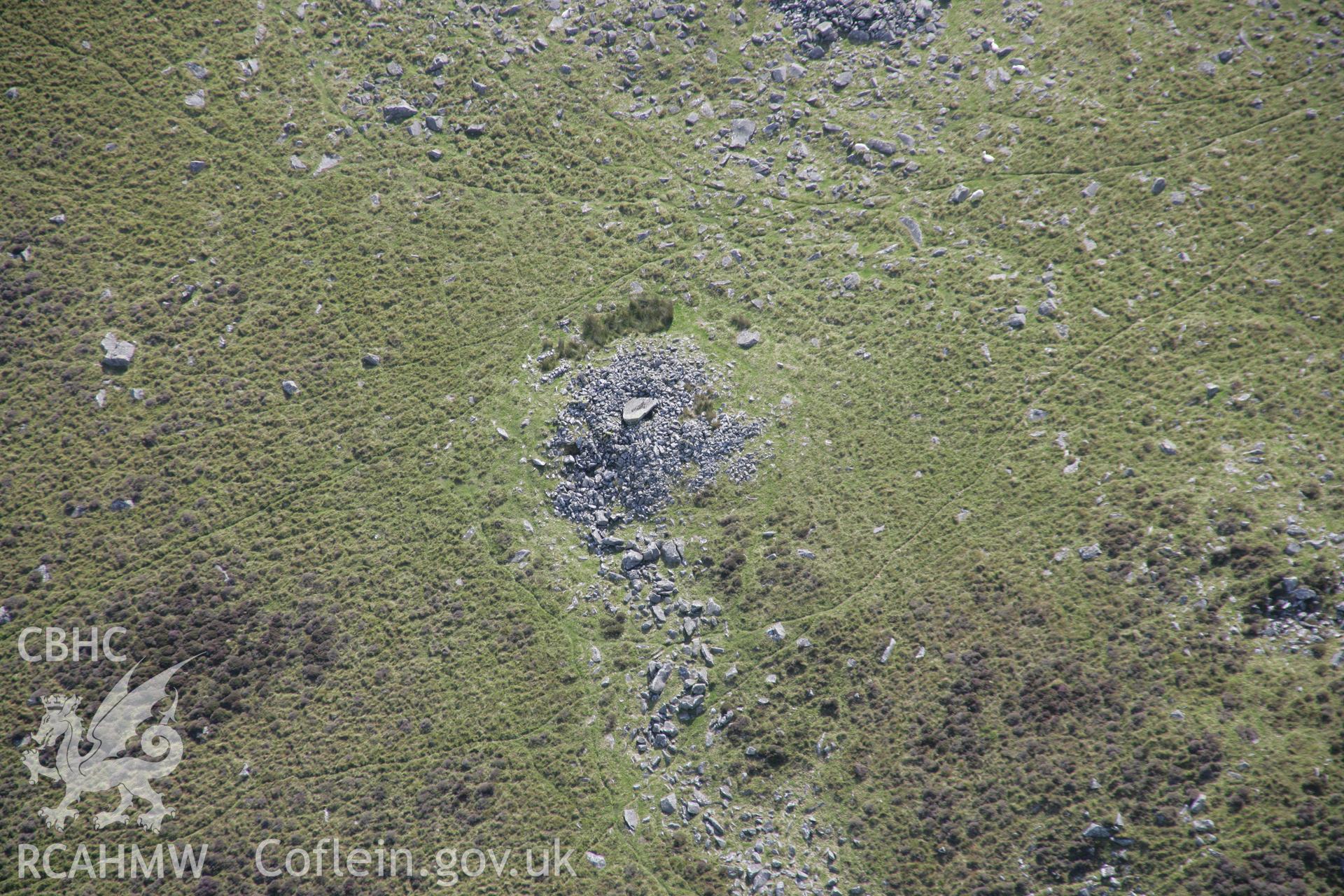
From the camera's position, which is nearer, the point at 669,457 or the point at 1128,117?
the point at 669,457

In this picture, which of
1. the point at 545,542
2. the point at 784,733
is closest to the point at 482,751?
the point at 545,542

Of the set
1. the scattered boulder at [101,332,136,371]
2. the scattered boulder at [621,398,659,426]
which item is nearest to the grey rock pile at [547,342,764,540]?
the scattered boulder at [621,398,659,426]

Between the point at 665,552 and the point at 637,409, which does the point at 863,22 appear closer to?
the point at 637,409

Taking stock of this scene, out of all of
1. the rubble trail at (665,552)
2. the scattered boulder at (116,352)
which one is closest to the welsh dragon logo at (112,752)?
the scattered boulder at (116,352)

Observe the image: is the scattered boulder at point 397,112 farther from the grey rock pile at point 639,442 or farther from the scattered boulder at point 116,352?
the grey rock pile at point 639,442

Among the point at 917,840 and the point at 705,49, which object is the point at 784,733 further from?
the point at 705,49

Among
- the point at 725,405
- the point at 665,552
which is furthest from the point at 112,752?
the point at 725,405
